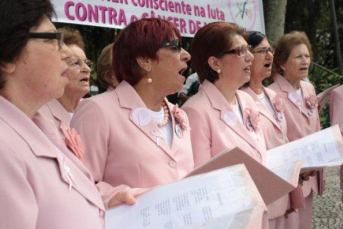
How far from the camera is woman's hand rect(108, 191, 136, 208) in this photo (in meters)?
2.21

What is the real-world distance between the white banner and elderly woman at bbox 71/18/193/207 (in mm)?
1705

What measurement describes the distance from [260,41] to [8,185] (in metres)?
3.20

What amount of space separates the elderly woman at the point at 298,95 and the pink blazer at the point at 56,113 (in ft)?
5.75

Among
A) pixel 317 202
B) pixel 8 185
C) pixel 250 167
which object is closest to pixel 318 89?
pixel 317 202

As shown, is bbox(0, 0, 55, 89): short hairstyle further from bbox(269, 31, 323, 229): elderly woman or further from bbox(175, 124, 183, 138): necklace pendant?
bbox(269, 31, 323, 229): elderly woman

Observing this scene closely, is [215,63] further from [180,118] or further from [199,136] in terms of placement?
[180,118]

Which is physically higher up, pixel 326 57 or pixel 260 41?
pixel 260 41

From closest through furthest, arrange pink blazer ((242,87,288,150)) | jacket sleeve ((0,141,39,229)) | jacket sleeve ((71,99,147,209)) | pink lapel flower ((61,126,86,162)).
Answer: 1. jacket sleeve ((0,141,39,229))
2. pink lapel flower ((61,126,86,162))
3. jacket sleeve ((71,99,147,209))
4. pink blazer ((242,87,288,150))

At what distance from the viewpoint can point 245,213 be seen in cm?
174

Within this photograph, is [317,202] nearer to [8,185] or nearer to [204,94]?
[204,94]

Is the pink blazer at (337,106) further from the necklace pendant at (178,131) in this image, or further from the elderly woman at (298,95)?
the necklace pendant at (178,131)

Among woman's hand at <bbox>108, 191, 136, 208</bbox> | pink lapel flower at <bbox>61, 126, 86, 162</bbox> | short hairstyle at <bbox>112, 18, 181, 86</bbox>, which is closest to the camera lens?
pink lapel flower at <bbox>61, 126, 86, 162</bbox>

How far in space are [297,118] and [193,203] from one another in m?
2.79

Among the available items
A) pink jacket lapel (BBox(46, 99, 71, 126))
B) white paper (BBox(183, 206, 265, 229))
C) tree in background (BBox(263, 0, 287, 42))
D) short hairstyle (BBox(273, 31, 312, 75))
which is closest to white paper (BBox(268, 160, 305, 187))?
white paper (BBox(183, 206, 265, 229))
